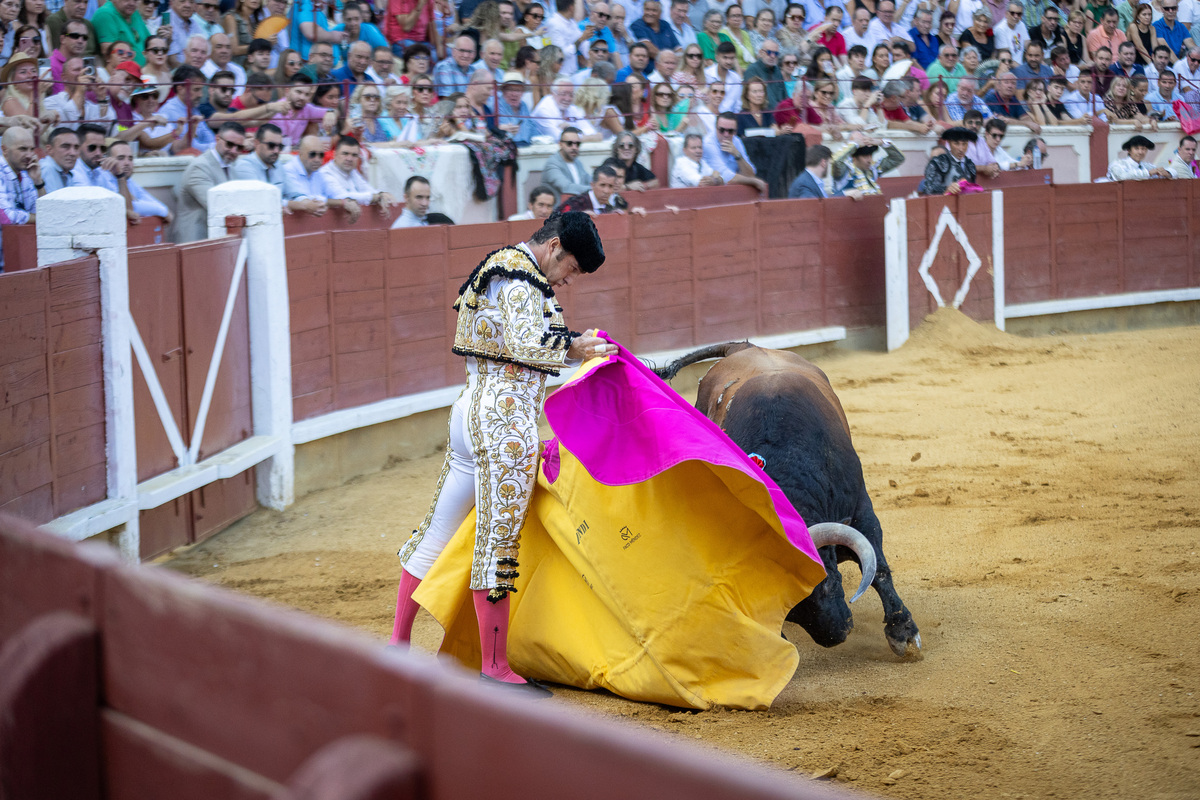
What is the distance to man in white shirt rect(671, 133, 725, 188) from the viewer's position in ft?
31.4

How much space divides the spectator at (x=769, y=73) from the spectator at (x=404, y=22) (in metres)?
3.01

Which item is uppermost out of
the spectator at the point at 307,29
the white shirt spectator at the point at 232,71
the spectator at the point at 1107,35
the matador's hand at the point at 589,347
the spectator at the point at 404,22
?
the spectator at the point at 1107,35

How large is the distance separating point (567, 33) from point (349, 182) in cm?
343

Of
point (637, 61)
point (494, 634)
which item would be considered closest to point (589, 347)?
point (494, 634)

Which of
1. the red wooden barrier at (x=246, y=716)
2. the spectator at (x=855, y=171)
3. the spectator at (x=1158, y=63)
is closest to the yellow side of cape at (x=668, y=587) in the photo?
the red wooden barrier at (x=246, y=716)

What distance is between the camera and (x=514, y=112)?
891 centimetres

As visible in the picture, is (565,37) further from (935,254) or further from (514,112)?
(935,254)

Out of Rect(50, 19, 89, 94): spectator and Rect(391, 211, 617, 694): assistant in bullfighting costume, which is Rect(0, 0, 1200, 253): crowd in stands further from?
Rect(391, 211, 617, 694): assistant in bullfighting costume

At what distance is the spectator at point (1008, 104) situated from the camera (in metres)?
12.3

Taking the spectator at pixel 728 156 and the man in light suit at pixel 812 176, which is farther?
the man in light suit at pixel 812 176

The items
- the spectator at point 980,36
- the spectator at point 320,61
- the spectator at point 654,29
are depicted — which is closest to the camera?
the spectator at point 320,61

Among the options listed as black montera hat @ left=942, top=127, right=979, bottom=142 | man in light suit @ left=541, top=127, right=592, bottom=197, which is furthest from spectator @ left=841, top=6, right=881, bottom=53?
man in light suit @ left=541, top=127, right=592, bottom=197

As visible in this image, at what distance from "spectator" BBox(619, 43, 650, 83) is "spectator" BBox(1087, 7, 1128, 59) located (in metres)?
6.63

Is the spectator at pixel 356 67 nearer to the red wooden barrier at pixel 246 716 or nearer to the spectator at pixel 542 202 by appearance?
the spectator at pixel 542 202
